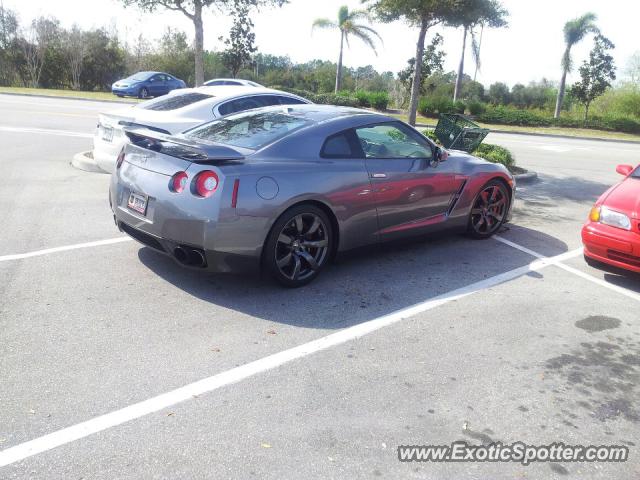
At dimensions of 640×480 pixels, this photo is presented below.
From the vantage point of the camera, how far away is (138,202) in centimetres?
471

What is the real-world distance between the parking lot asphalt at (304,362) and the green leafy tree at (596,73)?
103 ft

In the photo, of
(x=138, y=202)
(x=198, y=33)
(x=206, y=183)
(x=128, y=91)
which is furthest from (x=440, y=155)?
(x=128, y=91)

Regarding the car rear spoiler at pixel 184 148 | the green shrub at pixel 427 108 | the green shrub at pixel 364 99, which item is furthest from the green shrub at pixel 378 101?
the car rear spoiler at pixel 184 148

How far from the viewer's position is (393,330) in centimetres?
430

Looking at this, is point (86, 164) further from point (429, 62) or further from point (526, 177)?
point (429, 62)

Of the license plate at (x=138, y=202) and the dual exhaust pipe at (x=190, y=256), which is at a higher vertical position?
the license plate at (x=138, y=202)

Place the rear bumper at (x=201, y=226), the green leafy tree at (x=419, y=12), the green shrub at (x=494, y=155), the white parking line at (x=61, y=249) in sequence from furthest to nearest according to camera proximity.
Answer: the green leafy tree at (x=419, y=12) < the green shrub at (x=494, y=155) < the white parking line at (x=61, y=249) < the rear bumper at (x=201, y=226)

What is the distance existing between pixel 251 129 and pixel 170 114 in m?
3.29

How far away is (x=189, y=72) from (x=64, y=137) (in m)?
31.0

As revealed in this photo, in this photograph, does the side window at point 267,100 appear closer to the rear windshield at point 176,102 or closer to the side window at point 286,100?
the side window at point 286,100

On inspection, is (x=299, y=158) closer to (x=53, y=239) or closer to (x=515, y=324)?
(x=515, y=324)

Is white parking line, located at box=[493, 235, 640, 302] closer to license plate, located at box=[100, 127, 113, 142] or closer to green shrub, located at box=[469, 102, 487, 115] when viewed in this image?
license plate, located at box=[100, 127, 113, 142]

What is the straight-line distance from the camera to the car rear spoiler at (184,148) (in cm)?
443

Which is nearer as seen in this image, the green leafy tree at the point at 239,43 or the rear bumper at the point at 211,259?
the rear bumper at the point at 211,259
